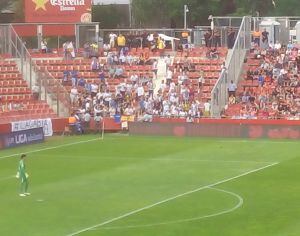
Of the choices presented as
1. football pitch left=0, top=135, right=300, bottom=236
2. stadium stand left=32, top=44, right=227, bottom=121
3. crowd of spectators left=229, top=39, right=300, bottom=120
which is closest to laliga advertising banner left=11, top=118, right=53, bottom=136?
football pitch left=0, top=135, right=300, bottom=236

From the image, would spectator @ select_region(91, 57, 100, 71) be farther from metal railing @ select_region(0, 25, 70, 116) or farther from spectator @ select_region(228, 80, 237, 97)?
spectator @ select_region(228, 80, 237, 97)

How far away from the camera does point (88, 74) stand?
184 ft

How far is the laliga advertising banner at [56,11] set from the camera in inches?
2298

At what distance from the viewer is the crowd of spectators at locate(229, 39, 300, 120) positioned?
4844 centimetres

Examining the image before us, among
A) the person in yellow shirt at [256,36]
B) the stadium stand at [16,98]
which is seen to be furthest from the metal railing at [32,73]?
the person in yellow shirt at [256,36]

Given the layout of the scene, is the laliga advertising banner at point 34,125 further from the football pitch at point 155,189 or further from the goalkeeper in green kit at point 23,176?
the goalkeeper in green kit at point 23,176

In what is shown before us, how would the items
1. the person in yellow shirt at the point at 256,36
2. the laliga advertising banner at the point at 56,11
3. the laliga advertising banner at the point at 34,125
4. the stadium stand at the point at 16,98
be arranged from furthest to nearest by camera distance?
the laliga advertising banner at the point at 56,11 → the person in yellow shirt at the point at 256,36 → the stadium stand at the point at 16,98 → the laliga advertising banner at the point at 34,125

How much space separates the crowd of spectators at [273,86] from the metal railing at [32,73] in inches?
413

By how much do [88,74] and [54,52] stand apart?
4.29 m

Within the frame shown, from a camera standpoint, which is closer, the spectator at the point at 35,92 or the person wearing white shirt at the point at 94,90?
the spectator at the point at 35,92

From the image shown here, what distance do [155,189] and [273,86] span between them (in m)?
23.7

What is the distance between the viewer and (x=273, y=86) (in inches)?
2023

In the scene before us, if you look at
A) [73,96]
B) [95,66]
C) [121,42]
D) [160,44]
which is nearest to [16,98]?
[73,96]

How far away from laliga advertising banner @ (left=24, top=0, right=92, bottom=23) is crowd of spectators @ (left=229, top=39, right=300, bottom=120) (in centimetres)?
1232
